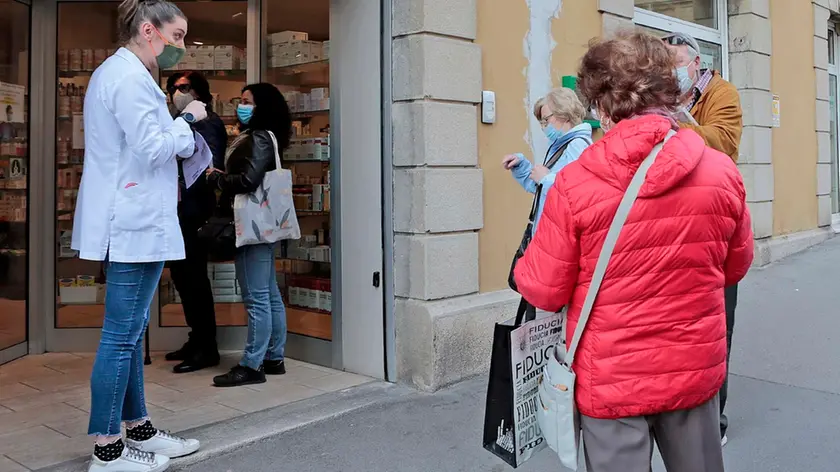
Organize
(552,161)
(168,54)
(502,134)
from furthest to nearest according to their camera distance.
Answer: (502,134) < (552,161) < (168,54)

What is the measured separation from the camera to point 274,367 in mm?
5551

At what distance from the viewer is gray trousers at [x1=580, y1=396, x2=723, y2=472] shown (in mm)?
2229

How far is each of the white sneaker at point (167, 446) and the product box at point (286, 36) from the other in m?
3.28

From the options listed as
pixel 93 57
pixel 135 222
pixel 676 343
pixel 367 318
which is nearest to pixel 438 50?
pixel 367 318

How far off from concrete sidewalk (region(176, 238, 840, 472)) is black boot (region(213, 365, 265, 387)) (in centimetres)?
93

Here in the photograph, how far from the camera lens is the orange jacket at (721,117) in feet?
13.1

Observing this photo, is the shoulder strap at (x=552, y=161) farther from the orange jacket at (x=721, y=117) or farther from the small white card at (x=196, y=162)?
the small white card at (x=196, y=162)

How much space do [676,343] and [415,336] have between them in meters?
3.07

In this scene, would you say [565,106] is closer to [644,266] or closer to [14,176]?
[644,266]

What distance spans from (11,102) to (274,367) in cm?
279

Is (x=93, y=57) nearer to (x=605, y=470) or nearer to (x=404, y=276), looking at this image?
(x=404, y=276)

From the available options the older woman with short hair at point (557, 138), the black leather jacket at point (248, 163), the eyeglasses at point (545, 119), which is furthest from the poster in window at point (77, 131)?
the eyeglasses at point (545, 119)

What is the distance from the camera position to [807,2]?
10.3 m

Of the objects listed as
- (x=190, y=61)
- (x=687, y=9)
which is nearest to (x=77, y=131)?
(x=190, y=61)
